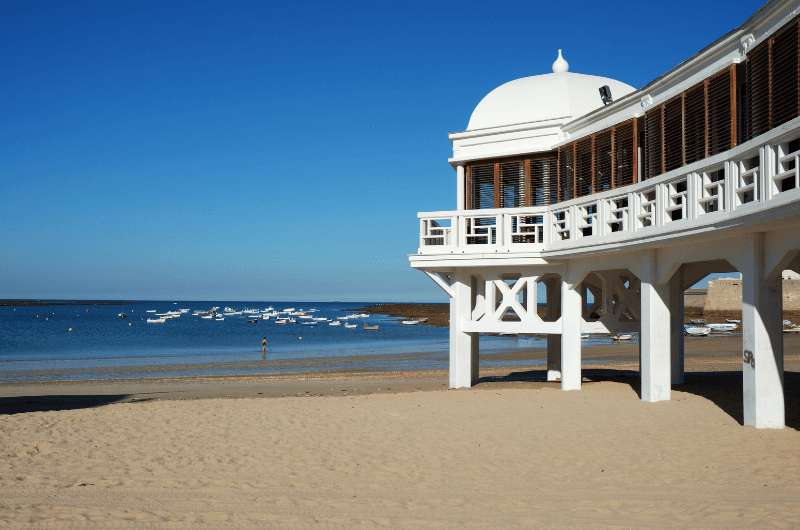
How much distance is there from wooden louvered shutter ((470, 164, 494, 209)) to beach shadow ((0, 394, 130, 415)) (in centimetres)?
1181

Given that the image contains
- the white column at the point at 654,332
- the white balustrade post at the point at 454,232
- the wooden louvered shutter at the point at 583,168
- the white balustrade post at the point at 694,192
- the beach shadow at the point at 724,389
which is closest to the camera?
the white balustrade post at the point at 694,192

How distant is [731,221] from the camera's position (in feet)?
32.7

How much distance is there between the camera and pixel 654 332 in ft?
43.5

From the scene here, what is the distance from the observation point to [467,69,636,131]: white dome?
55.2 ft

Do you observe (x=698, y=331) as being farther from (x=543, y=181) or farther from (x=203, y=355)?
(x=543, y=181)

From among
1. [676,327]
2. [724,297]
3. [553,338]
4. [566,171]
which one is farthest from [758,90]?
[724,297]

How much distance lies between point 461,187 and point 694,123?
252 inches

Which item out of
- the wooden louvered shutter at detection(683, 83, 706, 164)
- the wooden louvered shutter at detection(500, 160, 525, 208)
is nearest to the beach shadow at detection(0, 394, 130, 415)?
the wooden louvered shutter at detection(500, 160, 525, 208)

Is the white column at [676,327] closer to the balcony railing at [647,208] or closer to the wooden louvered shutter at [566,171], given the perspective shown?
the balcony railing at [647,208]

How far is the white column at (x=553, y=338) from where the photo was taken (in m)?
20.2

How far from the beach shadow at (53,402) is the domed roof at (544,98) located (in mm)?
13130

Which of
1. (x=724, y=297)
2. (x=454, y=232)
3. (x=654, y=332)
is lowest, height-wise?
(x=654, y=332)

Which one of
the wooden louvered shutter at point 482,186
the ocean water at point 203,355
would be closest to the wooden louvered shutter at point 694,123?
the wooden louvered shutter at point 482,186

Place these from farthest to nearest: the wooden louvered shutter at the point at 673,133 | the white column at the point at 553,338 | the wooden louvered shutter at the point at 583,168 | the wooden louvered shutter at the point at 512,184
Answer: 1. the white column at the point at 553,338
2. the wooden louvered shutter at the point at 512,184
3. the wooden louvered shutter at the point at 583,168
4. the wooden louvered shutter at the point at 673,133
